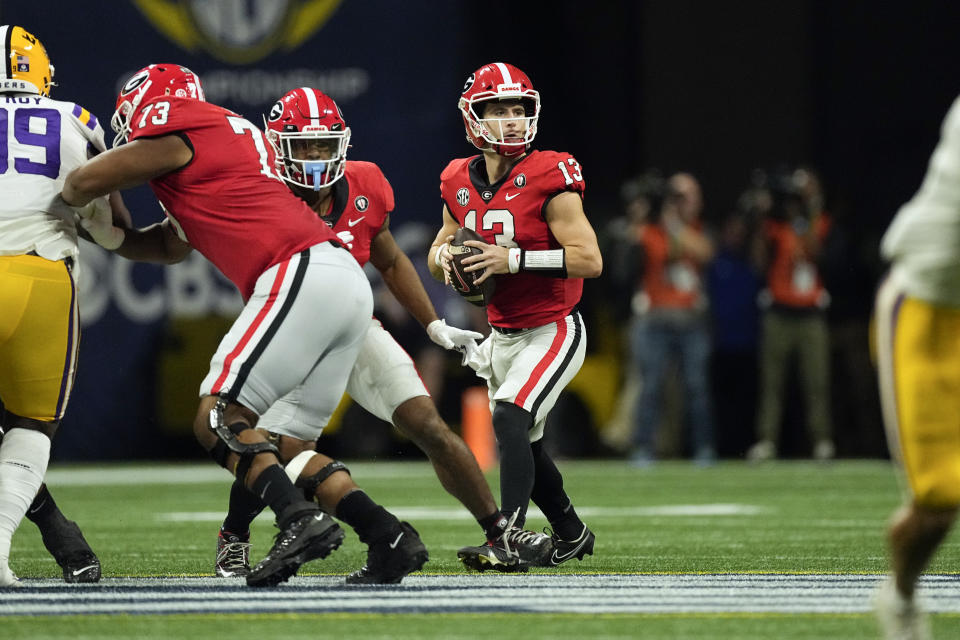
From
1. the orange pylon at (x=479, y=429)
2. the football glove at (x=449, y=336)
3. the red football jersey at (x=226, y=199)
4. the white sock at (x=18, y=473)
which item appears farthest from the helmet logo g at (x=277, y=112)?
the orange pylon at (x=479, y=429)

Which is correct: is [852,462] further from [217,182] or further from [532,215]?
[217,182]

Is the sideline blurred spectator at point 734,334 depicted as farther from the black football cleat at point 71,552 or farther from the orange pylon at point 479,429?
the black football cleat at point 71,552

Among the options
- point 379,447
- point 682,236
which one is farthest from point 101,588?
point 379,447

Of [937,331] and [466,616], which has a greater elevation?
[937,331]

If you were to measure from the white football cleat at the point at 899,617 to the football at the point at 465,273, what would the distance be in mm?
2563

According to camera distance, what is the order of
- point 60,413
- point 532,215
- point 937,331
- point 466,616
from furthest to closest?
1. point 532,215
2. point 60,413
3. point 466,616
4. point 937,331

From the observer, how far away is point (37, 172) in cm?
554

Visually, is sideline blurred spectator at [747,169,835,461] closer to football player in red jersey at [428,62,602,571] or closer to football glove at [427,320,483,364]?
football player in red jersey at [428,62,602,571]

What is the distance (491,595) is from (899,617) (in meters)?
1.39

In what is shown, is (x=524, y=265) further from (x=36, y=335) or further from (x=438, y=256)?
(x=36, y=335)

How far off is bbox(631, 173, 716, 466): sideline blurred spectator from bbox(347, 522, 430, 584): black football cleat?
684 centimetres

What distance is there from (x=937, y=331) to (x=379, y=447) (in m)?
10.2

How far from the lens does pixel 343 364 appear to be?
517cm

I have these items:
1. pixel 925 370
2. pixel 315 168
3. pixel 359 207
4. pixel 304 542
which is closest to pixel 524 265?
pixel 359 207
